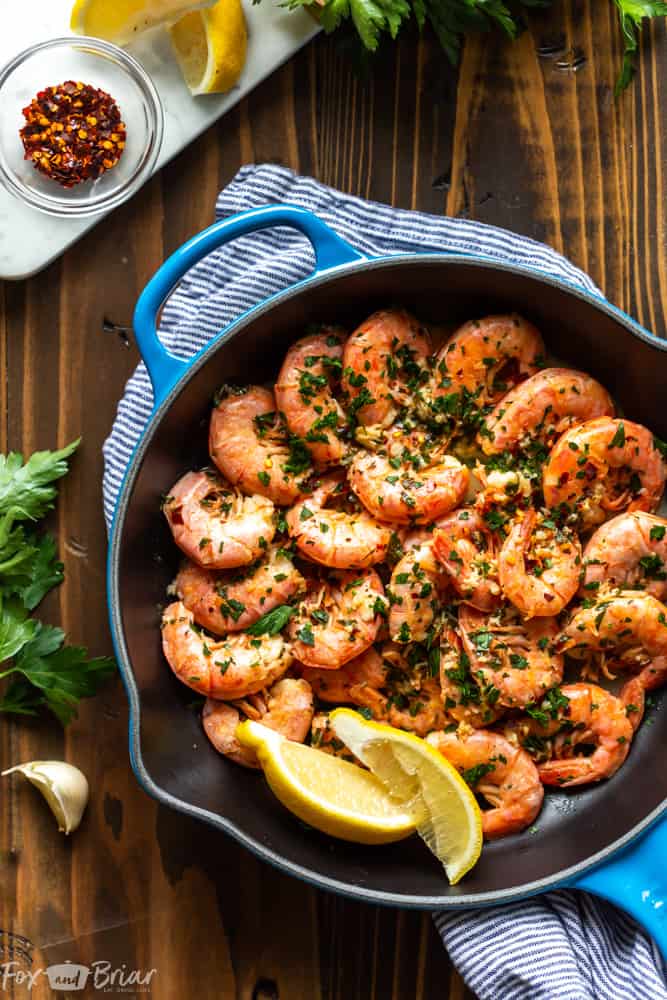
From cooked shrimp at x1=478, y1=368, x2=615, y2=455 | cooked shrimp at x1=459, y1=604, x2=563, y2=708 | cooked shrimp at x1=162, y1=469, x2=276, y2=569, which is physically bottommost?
cooked shrimp at x1=459, y1=604, x2=563, y2=708

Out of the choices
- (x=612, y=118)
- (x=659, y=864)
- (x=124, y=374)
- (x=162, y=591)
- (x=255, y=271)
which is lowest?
(x=659, y=864)

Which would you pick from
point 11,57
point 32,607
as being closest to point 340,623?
point 32,607

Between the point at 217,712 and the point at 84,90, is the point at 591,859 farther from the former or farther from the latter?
the point at 84,90

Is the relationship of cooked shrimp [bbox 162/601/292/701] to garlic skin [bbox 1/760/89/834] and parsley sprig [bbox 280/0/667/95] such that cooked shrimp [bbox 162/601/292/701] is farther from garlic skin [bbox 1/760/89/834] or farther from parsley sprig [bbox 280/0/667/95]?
parsley sprig [bbox 280/0/667/95]

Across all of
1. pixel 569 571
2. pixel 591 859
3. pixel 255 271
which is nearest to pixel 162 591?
pixel 255 271

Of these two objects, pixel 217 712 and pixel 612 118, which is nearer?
pixel 217 712

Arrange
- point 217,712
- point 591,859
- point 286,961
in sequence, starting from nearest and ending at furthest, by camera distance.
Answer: point 591,859 → point 217,712 → point 286,961

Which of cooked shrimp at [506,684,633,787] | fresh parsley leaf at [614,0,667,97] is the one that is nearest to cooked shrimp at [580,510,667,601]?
cooked shrimp at [506,684,633,787]

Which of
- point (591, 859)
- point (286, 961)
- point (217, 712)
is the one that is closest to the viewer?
point (591, 859)

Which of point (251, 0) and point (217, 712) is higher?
point (251, 0)
